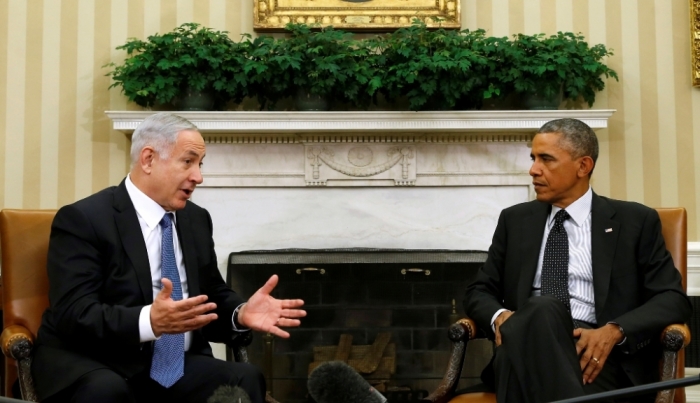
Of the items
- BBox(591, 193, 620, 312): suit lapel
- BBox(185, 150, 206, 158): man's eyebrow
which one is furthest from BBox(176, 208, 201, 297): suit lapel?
BBox(591, 193, 620, 312): suit lapel

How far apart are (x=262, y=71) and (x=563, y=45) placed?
1.49 metres

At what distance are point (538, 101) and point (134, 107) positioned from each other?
2.07m

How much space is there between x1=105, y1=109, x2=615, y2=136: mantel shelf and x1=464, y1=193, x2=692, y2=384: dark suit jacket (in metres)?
1.06

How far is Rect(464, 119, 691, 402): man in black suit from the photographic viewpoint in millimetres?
2516

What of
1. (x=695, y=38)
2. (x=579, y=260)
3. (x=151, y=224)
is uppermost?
(x=695, y=38)

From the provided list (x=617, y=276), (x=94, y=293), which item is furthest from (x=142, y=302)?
(x=617, y=276)

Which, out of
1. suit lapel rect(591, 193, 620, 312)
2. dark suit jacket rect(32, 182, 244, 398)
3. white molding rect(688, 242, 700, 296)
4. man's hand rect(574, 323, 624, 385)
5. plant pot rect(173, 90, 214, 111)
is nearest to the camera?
dark suit jacket rect(32, 182, 244, 398)

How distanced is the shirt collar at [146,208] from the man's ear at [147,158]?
0.07 metres

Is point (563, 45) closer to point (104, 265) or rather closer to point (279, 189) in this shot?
point (279, 189)

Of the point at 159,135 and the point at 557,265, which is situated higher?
the point at 159,135

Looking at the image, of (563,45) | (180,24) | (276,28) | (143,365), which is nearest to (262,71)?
(276,28)

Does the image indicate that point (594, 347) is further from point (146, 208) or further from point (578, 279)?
point (146, 208)

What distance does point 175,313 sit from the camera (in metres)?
2.21

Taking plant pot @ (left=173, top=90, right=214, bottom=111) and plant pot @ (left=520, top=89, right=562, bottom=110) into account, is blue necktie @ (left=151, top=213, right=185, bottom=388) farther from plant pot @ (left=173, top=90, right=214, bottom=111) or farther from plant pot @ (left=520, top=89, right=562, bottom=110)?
plant pot @ (left=520, top=89, right=562, bottom=110)
